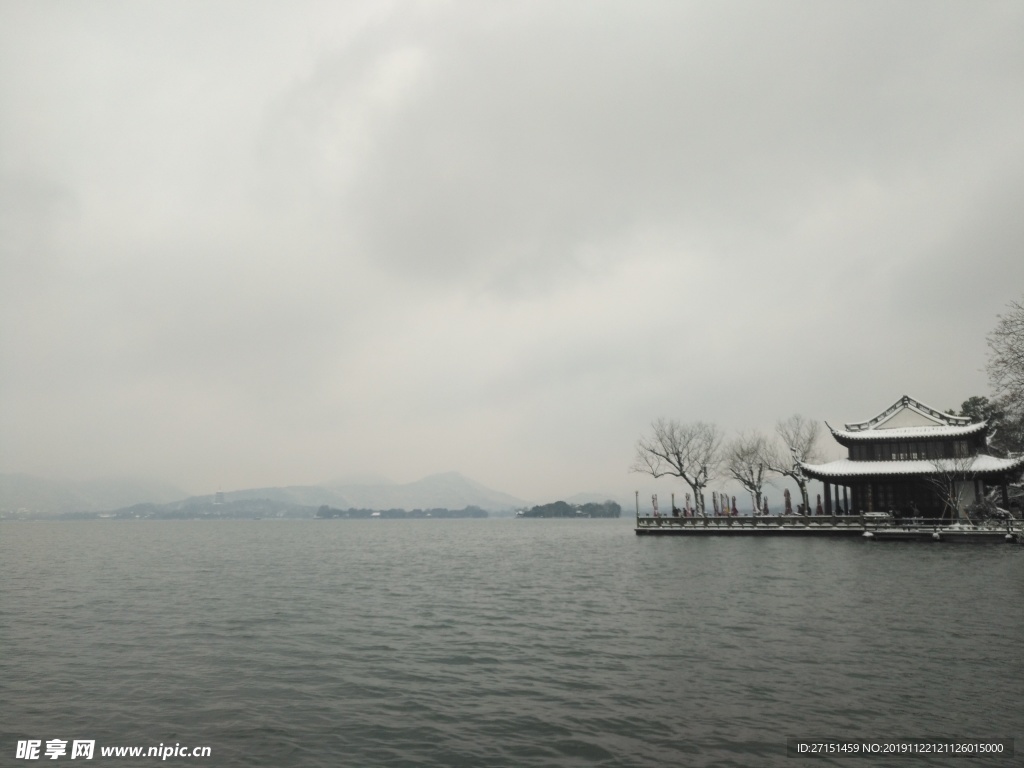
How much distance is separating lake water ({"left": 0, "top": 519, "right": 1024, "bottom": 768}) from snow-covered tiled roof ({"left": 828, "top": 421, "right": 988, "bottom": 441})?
1229 inches

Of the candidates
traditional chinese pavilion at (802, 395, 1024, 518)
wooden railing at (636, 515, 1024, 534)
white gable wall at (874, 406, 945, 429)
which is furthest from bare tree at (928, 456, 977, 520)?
white gable wall at (874, 406, 945, 429)

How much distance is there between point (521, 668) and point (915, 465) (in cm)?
5347

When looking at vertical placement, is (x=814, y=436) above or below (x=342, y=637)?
above

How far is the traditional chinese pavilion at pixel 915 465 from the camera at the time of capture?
5281 cm

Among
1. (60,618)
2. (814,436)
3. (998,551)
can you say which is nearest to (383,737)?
(60,618)

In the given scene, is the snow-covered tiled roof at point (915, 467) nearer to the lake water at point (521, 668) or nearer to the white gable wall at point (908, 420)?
the white gable wall at point (908, 420)

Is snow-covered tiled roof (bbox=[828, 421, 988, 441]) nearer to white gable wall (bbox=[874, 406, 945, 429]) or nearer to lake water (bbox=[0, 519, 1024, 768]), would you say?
white gable wall (bbox=[874, 406, 945, 429])

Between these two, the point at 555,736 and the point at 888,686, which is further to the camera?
the point at 888,686

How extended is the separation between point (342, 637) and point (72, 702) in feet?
22.8

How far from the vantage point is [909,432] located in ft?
190

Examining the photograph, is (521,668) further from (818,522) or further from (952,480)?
(952,480)

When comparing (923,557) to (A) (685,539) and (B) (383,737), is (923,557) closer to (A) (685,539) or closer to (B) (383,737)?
(A) (685,539)

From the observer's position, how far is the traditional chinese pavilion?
52.8 metres

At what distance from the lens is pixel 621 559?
1650 inches
